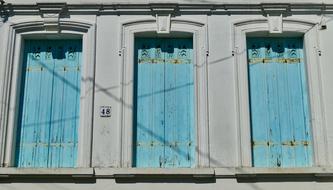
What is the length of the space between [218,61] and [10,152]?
12.3ft

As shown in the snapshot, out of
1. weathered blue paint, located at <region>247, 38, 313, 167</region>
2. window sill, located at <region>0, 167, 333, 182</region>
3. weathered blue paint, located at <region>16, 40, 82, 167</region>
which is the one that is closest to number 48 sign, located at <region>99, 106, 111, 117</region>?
weathered blue paint, located at <region>16, 40, 82, 167</region>

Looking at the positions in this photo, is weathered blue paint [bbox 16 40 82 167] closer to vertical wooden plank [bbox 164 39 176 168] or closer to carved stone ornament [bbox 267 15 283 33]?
vertical wooden plank [bbox 164 39 176 168]

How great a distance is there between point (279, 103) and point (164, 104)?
1.94 metres

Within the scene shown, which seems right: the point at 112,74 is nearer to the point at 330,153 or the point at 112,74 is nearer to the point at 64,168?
the point at 64,168

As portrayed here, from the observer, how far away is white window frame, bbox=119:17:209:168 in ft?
27.9

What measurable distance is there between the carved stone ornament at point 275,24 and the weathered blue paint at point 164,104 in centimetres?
142

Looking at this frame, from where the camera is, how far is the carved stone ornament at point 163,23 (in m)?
9.05

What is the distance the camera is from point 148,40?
925 centimetres

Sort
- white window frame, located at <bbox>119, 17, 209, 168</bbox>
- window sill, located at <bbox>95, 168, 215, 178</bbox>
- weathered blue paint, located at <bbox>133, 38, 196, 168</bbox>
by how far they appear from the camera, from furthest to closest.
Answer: weathered blue paint, located at <bbox>133, 38, 196, 168</bbox>, white window frame, located at <bbox>119, 17, 209, 168</bbox>, window sill, located at <bbox>95, 168, 215, 178</bbox>

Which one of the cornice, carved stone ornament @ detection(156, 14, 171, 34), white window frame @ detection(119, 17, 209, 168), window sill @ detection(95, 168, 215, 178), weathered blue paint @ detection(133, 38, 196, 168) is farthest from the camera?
the cornice

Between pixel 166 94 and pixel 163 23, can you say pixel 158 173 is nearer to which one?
pixel 166 94

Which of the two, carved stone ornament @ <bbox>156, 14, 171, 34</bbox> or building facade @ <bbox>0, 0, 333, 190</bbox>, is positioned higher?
carved stone ornament @ <bbox>156, 14, 171, 34</bbox>

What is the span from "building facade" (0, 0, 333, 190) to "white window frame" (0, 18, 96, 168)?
2cm

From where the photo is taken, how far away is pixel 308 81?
8.93m
